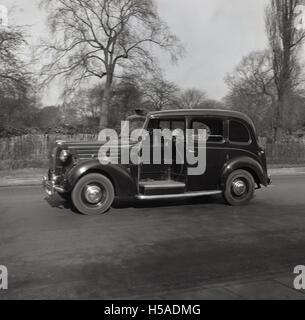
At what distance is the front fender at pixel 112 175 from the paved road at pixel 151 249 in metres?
0.46

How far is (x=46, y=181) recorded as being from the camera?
9938mm

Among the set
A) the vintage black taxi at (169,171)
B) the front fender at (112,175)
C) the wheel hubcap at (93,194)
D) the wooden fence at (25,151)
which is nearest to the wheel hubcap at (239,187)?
the vintage black taxi at (169,171)

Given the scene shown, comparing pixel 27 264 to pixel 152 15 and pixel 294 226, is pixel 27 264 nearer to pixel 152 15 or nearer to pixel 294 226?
pixel 294 226

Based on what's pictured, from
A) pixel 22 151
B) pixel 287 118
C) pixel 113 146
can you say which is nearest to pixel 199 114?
pixel 113 146

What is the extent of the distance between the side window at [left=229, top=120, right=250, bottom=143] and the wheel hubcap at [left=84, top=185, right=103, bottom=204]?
128 inches

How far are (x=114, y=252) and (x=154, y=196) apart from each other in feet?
10.3

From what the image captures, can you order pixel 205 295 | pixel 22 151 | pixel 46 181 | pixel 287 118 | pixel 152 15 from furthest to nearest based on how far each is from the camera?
pixel 287 118, pixel 152 15, pixel 22 151, pixel 46 181, pixel 205 295

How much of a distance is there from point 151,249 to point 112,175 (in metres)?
2.89

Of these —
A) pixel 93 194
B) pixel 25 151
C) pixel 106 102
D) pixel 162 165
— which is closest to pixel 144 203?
pixel 162 165

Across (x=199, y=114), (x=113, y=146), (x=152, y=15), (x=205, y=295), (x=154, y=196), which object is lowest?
(x=205, y=295)

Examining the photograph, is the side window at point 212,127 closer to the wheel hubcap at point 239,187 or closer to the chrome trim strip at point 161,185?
the wheel hubcap at point 239,187

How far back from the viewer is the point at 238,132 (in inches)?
415

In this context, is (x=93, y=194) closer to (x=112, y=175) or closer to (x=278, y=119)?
(x=112, y=175)

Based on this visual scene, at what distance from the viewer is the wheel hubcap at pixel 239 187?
10336 mm
